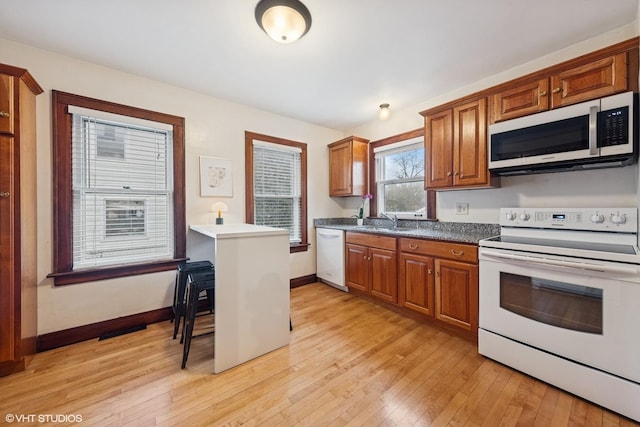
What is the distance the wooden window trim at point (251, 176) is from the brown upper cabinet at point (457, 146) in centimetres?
176

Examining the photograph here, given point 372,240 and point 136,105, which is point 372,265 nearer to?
point 372,240

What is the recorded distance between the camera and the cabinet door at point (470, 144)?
2258mm

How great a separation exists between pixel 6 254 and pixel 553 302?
145 inches

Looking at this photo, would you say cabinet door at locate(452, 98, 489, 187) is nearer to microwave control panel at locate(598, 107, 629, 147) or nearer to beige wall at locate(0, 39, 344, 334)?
microwave control panel at locate(598, 107, 629, 147)

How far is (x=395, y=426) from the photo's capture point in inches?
52.2

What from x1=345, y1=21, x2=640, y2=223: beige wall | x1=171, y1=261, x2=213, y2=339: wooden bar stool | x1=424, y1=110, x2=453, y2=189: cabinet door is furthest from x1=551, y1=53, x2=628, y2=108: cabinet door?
x1=171, y1=261, x2=213, y2=339: wooden bar stool

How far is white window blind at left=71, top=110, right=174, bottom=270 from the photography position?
2.24 meters

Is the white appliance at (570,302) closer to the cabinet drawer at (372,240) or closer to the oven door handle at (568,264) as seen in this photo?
the oven door handle at (568,264)

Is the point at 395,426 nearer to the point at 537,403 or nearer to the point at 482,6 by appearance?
the point at 537,403

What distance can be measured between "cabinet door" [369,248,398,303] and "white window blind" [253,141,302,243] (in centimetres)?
128

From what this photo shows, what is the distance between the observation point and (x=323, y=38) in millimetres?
1906

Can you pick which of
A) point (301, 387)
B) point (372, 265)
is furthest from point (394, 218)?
point (301, 387)

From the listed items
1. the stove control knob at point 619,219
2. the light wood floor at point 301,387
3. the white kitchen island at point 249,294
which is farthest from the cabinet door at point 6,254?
the stove control knob at point 619,219

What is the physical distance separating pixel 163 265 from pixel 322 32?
264 centimetres
